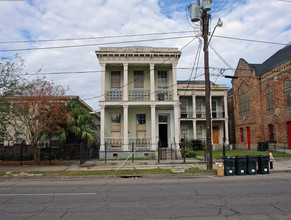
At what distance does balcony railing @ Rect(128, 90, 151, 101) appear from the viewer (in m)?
21.5

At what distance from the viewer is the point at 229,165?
1254 cm

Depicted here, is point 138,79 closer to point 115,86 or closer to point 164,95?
point 115,86

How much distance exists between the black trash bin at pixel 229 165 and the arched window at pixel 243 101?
69.2 feet

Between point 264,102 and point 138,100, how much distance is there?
17064 mm

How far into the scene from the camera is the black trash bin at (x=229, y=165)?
12.5 meters

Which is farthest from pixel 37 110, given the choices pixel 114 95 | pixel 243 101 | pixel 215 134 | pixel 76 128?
pixel 243 101

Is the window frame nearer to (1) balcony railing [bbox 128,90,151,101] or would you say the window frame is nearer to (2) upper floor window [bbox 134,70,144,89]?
(1) balcony railing [bbox 128,90,151,101]

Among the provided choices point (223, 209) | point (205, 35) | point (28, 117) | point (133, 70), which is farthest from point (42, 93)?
point (223, 209)

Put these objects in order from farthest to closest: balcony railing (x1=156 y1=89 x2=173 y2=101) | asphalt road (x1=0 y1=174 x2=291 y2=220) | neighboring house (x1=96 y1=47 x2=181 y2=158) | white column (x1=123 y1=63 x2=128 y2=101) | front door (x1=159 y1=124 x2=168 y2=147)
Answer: front door (x1=159 y1=124 x2=168 y2=147), balcony railing (x1=156 y1=89 x2=173 y2=101), white column (x1=123 y1=63 x2=128 y2=101), neighboring house (x1=96 y1=47 x2=181 y2=158), asphalt road (x1=0 y1=174 x2=291 y2=220)

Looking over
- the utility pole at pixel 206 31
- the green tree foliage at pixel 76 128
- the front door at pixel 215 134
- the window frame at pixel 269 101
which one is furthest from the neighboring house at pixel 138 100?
the window frame at pixel 269 101

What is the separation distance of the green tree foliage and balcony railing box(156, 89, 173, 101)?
665 centimetres

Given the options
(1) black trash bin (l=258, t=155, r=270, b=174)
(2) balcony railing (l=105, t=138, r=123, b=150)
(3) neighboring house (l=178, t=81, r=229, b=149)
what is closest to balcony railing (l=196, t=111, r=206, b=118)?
(3) neighboring house (l=178, t=81, r=229, b=149)

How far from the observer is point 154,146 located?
20.1m

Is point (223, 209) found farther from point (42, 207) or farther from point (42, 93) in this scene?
point (42, 93)
